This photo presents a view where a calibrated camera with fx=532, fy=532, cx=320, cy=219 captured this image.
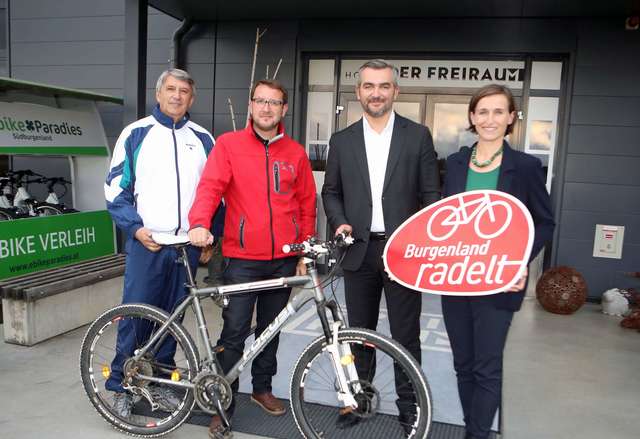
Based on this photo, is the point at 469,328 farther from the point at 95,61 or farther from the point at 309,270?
the point at 95,61

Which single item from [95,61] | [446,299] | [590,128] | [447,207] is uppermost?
[95,61]

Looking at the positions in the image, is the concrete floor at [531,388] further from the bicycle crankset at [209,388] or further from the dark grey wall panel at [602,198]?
the dark grey wall panel at [602,198]

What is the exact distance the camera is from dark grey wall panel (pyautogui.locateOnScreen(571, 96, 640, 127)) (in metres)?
5.00

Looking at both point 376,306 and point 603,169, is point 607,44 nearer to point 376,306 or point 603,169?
point 603,169

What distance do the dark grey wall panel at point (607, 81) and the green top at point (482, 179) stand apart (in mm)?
3684

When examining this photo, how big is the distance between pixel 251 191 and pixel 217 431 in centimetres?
108

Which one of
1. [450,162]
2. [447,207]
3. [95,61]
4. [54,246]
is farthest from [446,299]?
[95,61]

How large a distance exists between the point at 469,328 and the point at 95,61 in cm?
584

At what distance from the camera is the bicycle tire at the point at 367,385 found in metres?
2.02

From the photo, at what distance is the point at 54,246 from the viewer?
4.57 metres

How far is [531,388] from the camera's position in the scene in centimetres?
312

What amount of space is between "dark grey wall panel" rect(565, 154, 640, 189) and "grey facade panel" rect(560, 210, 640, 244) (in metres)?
0.32

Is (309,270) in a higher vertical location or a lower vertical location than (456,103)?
lower

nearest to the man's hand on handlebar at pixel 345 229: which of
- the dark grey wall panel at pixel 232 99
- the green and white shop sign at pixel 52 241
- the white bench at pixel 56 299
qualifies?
the white bench at pixel 56 299
